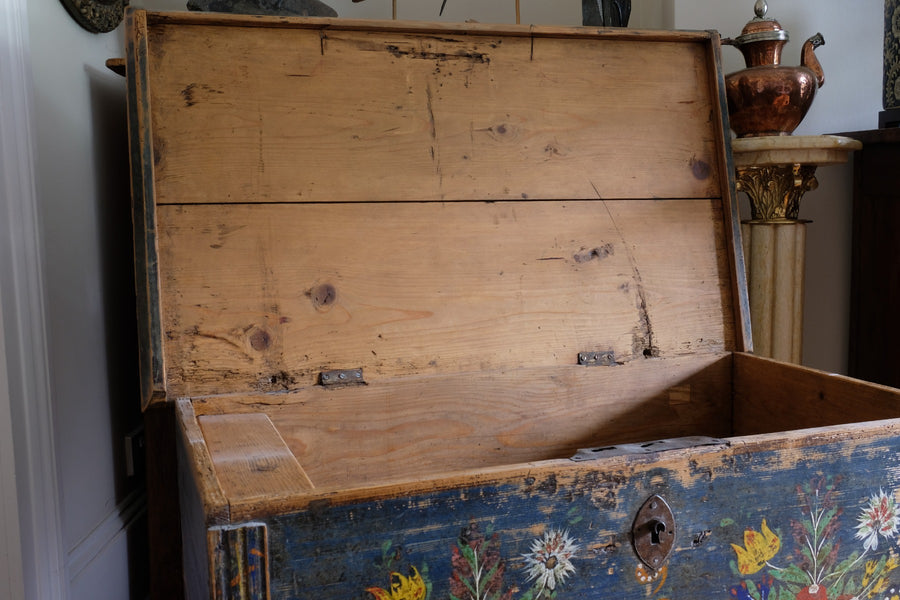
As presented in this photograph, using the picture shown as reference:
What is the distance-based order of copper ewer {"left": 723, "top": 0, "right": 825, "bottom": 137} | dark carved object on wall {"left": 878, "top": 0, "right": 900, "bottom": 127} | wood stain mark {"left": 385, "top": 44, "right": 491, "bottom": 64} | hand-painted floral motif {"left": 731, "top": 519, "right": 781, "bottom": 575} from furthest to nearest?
A: dark carved object on wall {"left": 878, "top": 0, "right": 900, "bottom": 127} → copper ewer {"left": 723, "top": 0, "right": 825, "bottom": 137} → wood stain mark {"left": 385, "top": 44, "right": 491, "bottom": 64} → hand-painted floral motif {"left": 731, "top": 519, "right": 781, "bottom": 575}

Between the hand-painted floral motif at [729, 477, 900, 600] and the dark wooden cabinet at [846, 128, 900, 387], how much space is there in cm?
108

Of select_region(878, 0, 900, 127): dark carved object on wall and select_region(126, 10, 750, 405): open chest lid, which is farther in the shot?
select_region(878, 0, 900, 127): dark carved object on wall

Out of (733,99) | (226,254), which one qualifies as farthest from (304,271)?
(733,99)

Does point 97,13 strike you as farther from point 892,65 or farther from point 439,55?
point 892,65

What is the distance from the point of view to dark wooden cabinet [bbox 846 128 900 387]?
1.87m

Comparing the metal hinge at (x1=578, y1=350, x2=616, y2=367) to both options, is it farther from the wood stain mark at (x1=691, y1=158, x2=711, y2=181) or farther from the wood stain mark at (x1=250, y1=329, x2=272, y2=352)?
the wood stain mark at (x1=250, y1=329, x2=272, y2=352)

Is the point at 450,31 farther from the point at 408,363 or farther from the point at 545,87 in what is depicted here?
the point at 408,363

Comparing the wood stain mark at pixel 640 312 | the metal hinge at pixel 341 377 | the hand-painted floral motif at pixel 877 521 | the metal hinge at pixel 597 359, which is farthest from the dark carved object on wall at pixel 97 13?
the hand-painted floral motif at pixel 877 521

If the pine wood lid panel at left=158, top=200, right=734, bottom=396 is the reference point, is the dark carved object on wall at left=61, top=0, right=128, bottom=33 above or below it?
above

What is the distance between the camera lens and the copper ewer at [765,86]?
167 centimetres

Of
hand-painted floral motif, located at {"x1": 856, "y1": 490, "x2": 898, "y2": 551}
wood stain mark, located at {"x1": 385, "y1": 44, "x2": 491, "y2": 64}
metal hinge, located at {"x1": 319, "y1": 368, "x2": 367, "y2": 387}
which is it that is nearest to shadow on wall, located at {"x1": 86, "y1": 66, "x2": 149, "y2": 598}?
metal hinge, located at {"x1": 319, "y1": 368, "x2": 367, "y2": 387}

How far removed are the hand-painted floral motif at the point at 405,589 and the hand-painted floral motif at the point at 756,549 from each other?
377 mm

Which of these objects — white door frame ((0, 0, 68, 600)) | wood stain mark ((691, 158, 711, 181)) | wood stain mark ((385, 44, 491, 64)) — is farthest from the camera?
wood stain mark ((691, 158, 711, 181))

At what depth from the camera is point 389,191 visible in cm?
135
